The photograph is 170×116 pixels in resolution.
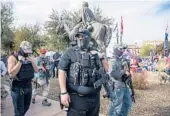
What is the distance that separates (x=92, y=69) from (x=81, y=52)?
232 millimetres

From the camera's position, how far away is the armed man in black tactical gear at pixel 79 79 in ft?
8.79

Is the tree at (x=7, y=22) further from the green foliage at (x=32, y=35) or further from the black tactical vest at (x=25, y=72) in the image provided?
the black tactical vest at (x=25, y=72)

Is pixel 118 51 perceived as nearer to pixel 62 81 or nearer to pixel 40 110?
pixel 62 81

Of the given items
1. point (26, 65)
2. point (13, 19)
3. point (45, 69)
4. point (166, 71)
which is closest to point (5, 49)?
point (13, 19)

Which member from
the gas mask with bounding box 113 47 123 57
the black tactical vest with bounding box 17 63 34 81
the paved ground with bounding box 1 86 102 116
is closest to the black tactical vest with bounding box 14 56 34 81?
the black tactical vest with bounding box 17 63 34 81

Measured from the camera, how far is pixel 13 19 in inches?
1112

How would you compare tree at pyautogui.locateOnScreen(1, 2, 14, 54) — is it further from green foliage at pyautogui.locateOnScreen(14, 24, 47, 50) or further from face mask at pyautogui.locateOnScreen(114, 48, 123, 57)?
face mask at pyautogui.locateOnScreen(114, 48, 123, 57)

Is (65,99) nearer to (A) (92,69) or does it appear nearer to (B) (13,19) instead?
(A) (92,69)

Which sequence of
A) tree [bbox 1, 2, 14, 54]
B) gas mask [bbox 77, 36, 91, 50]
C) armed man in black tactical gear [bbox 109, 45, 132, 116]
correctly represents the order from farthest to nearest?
tree [bbox 1, 2, 14, 54] → armed man in black tactical gear [bbox 109, 45, 132, 116] → gas mask [bbox 77, 36, 91, 50]

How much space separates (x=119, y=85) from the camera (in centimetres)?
388

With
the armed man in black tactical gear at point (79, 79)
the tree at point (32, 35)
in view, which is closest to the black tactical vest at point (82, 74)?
the armed man in black tactical gear at point (79, 79)

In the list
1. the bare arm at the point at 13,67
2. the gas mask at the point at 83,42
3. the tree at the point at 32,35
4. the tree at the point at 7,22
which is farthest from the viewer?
the tree at the point at 32,35

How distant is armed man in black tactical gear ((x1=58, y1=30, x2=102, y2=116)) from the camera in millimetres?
2678

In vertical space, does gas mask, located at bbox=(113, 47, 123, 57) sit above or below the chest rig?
above
